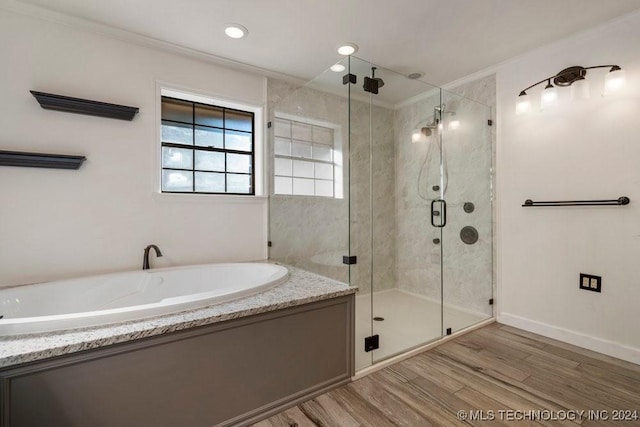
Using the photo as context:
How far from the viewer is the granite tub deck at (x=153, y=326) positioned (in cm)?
109

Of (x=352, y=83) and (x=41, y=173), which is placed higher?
(x=352, y=83)

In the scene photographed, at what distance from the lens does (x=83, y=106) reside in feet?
6.73

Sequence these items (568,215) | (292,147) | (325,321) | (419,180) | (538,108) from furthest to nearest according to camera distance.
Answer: (419,180) < (292,147) < (538,108) < (568,215) < (325,321)

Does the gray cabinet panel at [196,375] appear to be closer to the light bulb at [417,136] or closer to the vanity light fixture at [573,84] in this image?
the light bulb at [417,136]

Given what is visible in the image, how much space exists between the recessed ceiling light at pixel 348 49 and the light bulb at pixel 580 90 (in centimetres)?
177

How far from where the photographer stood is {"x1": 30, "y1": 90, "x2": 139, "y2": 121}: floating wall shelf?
1.93m

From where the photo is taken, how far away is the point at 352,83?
2.18m

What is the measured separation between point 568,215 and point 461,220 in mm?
828

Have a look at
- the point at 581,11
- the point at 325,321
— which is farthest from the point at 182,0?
the point at 581,11

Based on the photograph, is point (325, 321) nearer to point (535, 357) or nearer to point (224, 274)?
point (224, 274)

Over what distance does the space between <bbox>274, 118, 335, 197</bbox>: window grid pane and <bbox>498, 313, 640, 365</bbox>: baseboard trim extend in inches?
84.0

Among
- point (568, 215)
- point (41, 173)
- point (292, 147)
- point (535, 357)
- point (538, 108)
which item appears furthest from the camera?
point (292, 147)

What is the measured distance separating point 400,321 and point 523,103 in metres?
2.23

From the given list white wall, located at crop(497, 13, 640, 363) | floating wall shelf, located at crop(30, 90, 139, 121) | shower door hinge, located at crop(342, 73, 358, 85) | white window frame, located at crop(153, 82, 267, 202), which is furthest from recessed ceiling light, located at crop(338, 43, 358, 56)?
floating wall shelf, located at crop(30, 90, 139, 121)
